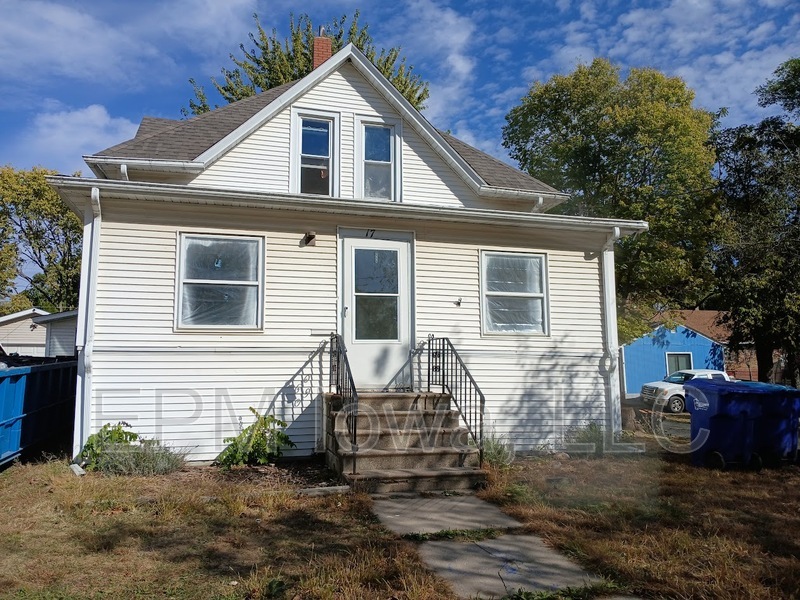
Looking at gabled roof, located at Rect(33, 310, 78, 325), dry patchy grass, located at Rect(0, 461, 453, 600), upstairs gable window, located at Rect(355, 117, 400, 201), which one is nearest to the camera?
dry patchy grass, located at Rect(0, 461, 453, 600)

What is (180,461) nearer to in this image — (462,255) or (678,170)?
(462,255)

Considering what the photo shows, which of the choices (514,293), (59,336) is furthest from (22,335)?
(514,293)

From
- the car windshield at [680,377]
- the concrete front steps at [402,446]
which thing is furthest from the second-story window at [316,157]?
the car windshield at [680,377]

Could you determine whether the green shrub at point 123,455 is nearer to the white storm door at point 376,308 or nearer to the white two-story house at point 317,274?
the white two-story house at point 317,274

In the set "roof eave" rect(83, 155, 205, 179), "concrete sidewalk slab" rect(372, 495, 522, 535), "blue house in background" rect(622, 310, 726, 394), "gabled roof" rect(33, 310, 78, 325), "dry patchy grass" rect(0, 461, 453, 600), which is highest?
"roof eave" rect(83, 155, 205, 179)

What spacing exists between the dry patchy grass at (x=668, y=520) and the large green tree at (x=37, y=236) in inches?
1198

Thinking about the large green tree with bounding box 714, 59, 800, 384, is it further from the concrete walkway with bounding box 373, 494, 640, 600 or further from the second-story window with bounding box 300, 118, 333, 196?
the concrete walkway with bounding box 373, 494, 640, 600

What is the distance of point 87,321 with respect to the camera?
722 cm

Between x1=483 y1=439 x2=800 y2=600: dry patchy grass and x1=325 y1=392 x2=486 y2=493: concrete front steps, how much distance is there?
528 mm

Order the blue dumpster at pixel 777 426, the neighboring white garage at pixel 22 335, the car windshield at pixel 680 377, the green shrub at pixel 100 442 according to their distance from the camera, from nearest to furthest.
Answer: the green shrub at pixel 100 442, the blue dumpster at pixel 777 426, the car windshield at pixel 680 377, the neighboring white garage at pixel 22 335

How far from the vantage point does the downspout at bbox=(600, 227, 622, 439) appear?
30.5ft

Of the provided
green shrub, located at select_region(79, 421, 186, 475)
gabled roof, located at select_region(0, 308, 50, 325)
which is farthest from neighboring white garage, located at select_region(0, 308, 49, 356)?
green shrub, located at select_region(79, 421, 186, 475)

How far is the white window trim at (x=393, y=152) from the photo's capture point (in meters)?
9.68

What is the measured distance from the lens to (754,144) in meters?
19.9
